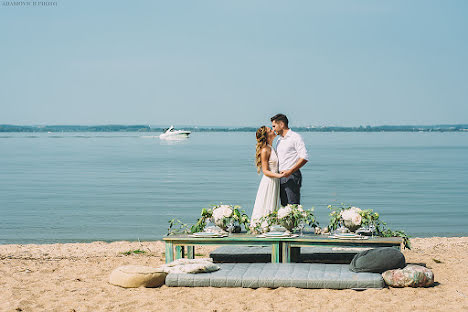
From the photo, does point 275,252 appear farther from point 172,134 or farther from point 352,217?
point 172,134

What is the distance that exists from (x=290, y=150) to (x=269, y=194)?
703 mm

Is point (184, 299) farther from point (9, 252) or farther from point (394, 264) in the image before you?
point (9, 252)

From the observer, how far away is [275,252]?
7.94m

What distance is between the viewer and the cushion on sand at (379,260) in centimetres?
734

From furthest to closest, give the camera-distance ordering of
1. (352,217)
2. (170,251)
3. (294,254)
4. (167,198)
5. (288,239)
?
(167,198)
(294,254)
(170,251)
(352,217)
(288,239)

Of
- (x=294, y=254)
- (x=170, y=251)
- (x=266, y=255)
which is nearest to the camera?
(x=170, y=251)

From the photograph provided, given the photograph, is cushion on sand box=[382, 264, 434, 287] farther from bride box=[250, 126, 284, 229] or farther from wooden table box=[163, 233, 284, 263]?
bride box=[250, 126, 284, 229]

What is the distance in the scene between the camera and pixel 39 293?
7.28m

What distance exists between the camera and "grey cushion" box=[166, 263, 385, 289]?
708cm

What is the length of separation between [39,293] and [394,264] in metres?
4.16

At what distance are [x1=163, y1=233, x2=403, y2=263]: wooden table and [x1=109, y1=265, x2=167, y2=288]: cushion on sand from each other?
66cm

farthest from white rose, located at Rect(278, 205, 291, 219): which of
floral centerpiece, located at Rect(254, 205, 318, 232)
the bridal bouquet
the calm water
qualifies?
the calm water

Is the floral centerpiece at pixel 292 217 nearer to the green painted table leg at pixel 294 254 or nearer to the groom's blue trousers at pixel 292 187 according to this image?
the green painted table leg at pixel 294 254

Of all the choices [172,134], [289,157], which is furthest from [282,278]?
[172,134]
